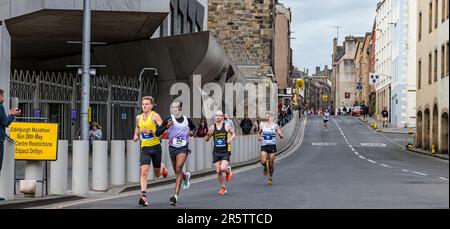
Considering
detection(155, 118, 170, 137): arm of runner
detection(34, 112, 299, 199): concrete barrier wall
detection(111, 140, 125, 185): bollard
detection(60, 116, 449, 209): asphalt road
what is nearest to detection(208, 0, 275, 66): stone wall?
detection(34, 112, 299, 199): concrete barrier wall

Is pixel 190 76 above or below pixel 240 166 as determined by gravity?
above

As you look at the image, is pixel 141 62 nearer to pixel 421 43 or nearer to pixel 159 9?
pixel 159 9

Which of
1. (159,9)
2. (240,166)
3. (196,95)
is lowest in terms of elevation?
(240,166)

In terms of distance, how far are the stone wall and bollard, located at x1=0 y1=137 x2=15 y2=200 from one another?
55.8 m

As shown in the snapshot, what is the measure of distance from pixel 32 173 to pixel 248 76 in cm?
5492

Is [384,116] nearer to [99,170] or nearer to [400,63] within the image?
[400,63]

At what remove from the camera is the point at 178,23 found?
42.2 meters

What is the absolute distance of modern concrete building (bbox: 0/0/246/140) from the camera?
27.6 metres

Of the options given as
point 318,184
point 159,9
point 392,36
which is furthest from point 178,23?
point 392,36

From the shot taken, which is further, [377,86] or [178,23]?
[377,86]

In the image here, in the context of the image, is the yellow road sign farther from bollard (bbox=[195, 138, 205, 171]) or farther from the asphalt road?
bollard (bbox=[195, 138, 205, 171])

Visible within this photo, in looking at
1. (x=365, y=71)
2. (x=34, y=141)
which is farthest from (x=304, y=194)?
(x=365, y=71)

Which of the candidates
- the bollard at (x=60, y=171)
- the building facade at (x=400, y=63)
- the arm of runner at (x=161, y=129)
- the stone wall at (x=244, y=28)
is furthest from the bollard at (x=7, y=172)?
the building facade at (x=400, y=63)

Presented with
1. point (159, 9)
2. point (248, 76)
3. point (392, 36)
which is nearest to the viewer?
point (159, 9)
